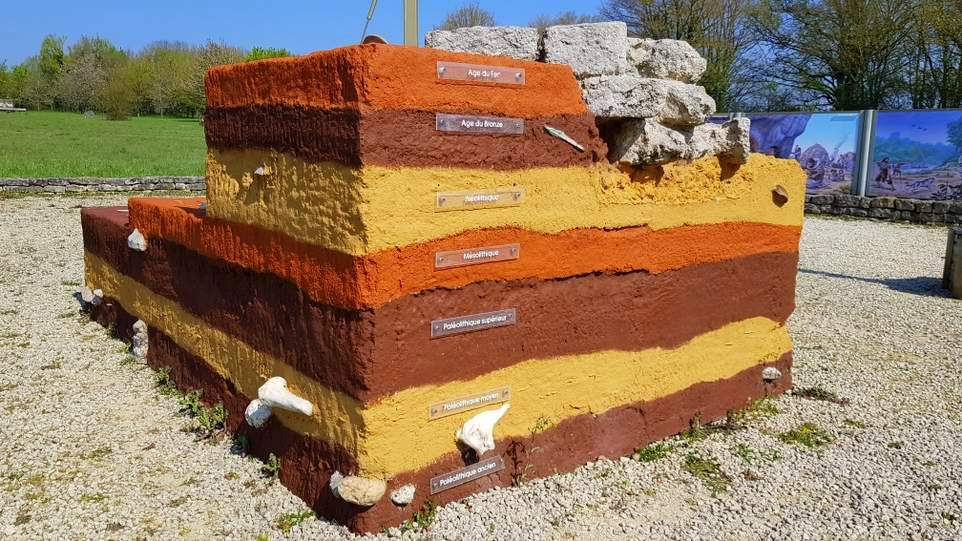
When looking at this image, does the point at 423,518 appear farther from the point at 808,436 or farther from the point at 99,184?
the point at 99,184

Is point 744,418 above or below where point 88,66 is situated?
below

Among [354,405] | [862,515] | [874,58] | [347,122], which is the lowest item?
[862,515]

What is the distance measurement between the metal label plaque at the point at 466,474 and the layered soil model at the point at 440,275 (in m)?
0.01

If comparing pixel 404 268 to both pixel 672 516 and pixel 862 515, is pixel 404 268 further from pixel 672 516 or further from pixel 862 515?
pixel 862 515

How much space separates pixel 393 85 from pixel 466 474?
2.09 m

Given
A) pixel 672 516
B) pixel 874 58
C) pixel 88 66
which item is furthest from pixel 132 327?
pixel 88 66

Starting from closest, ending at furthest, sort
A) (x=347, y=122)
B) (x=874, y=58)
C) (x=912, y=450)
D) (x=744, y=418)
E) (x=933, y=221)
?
1. (x=347, y=122)
2. (x=912, y=450)
3. (x=744, y=418)
4. (x=933, y=221)
5. (x=874, y=58)

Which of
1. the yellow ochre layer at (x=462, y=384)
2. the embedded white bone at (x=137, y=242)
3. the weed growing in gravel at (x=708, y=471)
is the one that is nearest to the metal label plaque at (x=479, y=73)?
the yellow ochre layer at (x=462, y=384)

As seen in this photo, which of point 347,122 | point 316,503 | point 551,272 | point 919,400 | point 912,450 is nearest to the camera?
point 347,122

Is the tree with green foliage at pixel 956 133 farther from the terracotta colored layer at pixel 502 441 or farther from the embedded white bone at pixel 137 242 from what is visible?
the embedded white bone at pixel 137 242

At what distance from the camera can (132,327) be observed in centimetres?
663

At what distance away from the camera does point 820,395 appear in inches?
235

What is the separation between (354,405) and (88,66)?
77492 millimetres

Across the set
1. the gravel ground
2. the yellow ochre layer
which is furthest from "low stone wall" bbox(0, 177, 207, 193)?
the yellow ochre layer
